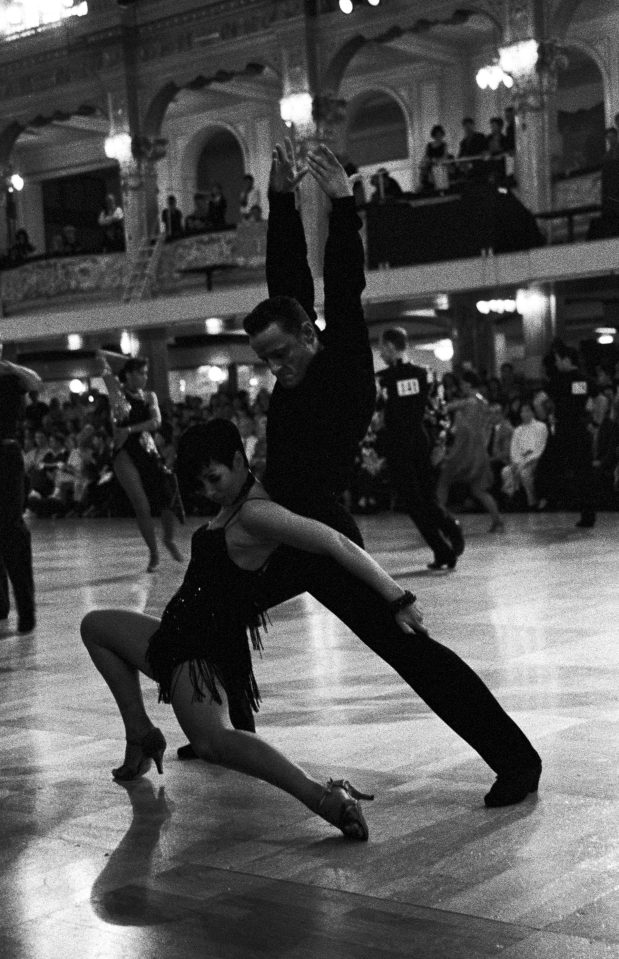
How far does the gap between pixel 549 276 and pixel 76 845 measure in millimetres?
14711

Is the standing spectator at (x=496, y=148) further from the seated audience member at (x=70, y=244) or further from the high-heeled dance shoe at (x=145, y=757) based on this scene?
the high-heeled dance shoe at (x=145, y=757)

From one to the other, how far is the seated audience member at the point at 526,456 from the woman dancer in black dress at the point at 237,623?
10509 mm

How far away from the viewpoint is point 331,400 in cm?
362

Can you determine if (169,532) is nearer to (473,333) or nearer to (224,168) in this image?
(473,333)

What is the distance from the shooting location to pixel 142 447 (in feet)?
31.0

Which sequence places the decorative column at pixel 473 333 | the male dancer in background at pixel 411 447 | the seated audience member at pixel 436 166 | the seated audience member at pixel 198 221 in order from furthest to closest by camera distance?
the seated audience member at pixel 198 221 → the decorative column at pixel 473 333 → the seated audience member at pixel 436 166 → the male dancer in background at pixel 411 447

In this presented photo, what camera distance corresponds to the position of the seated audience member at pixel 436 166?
61.9 feet

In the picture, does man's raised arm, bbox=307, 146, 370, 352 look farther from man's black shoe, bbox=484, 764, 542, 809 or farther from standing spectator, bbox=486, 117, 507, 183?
standing spectator, bbox=486, 117, 507, 183

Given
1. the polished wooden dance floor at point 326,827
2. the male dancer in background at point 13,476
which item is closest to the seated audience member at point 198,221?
the male dancer in background at point 13,476

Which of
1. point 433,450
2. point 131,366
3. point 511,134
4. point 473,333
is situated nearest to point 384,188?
point 511,134

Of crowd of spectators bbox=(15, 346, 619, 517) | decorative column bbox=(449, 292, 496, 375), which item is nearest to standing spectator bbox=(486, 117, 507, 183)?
decorative column bbox=(449, 292, 496, 375)

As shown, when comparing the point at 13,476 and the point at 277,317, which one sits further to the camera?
the point at 13,476

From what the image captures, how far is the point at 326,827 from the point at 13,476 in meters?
3.91

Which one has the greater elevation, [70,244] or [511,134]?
[511,134]
